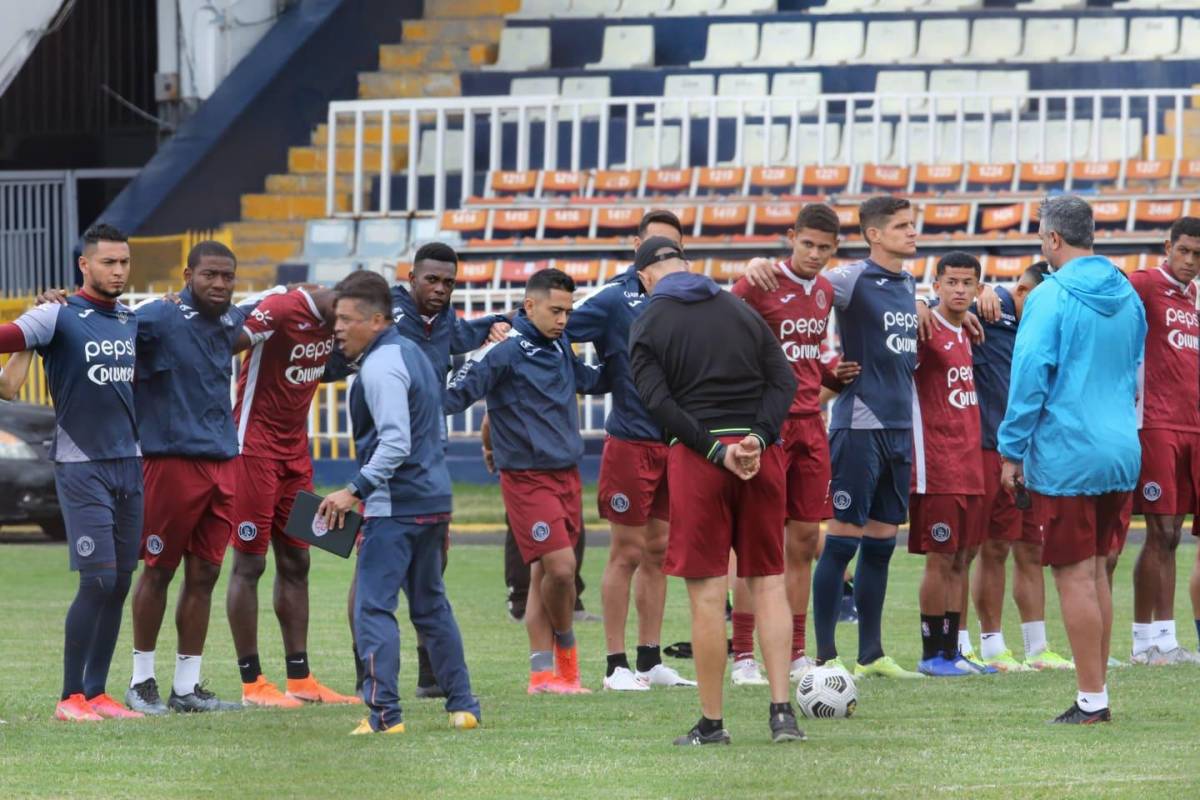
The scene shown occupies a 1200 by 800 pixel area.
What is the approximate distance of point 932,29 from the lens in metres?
29.3

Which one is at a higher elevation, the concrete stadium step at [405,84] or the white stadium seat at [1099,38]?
the white stadium seat at [1099,38]

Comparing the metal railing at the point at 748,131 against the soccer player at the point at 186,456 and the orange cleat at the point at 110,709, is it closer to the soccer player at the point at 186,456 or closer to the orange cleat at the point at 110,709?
the soccer player at the point at 186,456

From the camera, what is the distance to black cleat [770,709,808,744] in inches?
343

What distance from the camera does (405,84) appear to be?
102 ft

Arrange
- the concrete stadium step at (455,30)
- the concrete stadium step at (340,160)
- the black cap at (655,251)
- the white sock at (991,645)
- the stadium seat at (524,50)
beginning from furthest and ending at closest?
the concrete stadium step at (455,30)
the stadium seat at (524,50)
the concrete stadium step at (340,160)
the white sock at (991,645)
the black cap at (655,251)

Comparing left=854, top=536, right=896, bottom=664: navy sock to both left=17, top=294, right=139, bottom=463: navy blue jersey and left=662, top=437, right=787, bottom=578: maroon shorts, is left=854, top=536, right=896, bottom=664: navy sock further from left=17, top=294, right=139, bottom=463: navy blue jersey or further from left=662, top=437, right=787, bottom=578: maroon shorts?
left=17, top=294, right=139, bottom=463: navy blue jersey

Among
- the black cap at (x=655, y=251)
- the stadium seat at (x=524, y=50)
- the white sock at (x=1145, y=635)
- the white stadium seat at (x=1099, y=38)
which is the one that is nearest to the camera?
the black cap at (x=655, y=251)

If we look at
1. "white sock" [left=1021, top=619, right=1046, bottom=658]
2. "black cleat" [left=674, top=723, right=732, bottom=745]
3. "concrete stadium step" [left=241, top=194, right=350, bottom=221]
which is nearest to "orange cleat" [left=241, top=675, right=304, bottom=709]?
"black cleat" [left=674, top=723, right=732, bottom=745]

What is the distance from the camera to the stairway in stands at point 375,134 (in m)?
29.3

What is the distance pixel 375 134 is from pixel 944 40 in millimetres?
8100

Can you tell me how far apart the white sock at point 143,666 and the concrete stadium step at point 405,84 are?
69.2 ft

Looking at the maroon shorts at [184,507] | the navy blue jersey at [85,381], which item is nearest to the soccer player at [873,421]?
the maroon shorts at [184,507]

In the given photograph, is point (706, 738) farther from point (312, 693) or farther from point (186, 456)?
point (186, 456)

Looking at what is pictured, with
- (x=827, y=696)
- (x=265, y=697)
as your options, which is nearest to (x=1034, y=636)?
(x=827, y=696)
